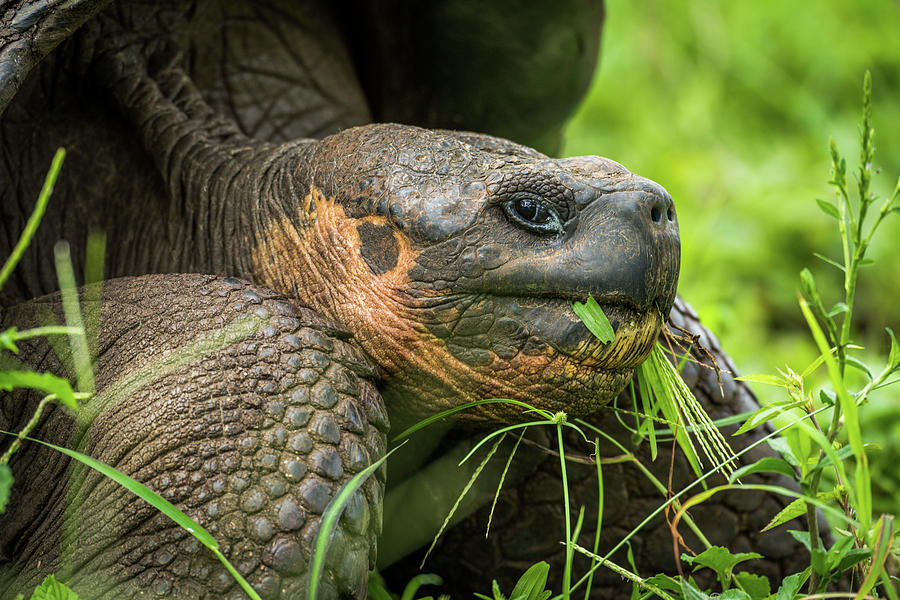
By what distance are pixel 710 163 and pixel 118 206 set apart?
11.4ft

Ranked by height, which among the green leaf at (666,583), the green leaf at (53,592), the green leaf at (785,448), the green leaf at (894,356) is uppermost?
the green leaf at (894,356)

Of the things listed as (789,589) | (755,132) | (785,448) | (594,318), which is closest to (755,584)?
(789,589)

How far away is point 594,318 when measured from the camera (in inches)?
57.8

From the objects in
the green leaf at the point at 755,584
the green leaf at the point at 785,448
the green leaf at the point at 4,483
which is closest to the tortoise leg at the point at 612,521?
the green leaf at the point at 785,448

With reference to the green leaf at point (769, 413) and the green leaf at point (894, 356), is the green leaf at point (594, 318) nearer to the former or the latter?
the green leaf at point (769, 413)

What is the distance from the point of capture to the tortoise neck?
6.20ft

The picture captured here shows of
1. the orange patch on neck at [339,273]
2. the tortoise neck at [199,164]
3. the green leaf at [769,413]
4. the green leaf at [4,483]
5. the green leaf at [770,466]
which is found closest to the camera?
the green leaf at [4,483]

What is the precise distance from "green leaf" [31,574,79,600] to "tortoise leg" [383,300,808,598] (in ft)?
2.84

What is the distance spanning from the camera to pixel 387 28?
2.78 metres

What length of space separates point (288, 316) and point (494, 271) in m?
0.35

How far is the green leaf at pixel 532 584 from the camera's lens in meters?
1.49

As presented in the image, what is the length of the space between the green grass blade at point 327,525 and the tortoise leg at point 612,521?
60 centimetres

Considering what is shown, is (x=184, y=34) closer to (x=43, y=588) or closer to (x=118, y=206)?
(x=118, y=206)

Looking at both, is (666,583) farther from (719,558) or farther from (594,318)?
(594,318)
